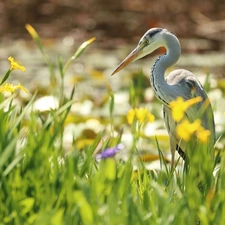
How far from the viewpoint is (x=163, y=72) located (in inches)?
146

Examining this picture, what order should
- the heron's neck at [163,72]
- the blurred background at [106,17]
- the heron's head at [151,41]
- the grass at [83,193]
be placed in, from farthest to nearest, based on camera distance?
the blurred background at [106,17]
the heron's head at [151,41]
the heron's neck at [163,72]
the grass at [83,193]

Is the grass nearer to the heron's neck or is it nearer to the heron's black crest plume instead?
the heron's neck

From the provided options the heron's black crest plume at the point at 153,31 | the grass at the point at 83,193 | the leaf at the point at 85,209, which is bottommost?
the heron's black crest plume at the point at 153,31

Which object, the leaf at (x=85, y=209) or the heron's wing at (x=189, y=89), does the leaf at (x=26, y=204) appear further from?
the heron's wing at (x=189, y=89)

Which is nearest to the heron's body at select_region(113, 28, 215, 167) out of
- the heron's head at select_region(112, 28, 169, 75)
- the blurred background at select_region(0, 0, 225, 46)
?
the heron's head at select_region(112, 28, 169, 75)

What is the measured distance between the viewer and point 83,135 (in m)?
4.86

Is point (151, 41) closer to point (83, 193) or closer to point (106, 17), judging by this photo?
point (83, 193)

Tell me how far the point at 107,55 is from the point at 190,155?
18.9ft

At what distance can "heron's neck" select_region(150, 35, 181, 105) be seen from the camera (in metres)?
3.68

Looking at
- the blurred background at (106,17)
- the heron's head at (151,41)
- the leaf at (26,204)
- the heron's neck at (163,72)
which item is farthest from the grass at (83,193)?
the blurred background at (106,17)

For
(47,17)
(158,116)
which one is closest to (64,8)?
(47,17)

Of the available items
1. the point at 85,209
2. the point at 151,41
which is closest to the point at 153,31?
the point at 151,41

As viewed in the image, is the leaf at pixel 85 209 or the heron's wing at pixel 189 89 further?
the heron's wing at pixel 189 89

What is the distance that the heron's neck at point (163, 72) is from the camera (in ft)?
12.1
